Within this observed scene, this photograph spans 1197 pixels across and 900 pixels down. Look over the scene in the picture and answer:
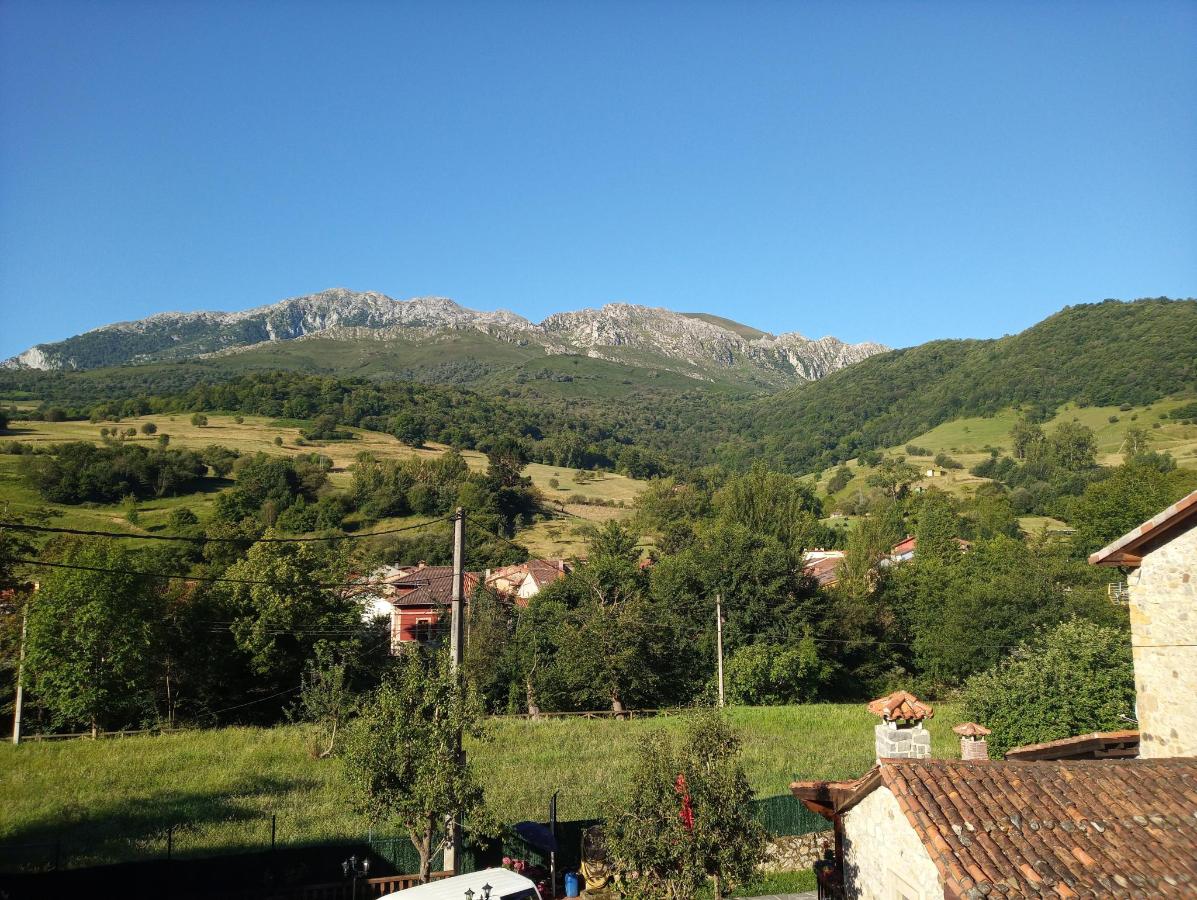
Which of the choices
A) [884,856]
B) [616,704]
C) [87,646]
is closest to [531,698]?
[616,704]

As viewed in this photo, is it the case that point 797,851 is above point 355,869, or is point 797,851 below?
below

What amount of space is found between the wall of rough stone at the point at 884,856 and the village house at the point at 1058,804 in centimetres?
2

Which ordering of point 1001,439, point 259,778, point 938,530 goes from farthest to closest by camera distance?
point 1001,439 → point 938,530 → point 259,778

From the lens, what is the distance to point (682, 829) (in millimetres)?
10328

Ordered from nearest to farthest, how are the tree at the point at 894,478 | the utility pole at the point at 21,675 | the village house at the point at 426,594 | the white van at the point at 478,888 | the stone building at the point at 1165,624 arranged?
the stone building at the point at 1165,624
the white van at the point at 478,888
the utility pole at the point at 21,675
the village house at the point at 426,594
the tree at the point at 894,478

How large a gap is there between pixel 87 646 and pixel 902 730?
28894 millimetres

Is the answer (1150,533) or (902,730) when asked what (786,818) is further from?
(1150,533)

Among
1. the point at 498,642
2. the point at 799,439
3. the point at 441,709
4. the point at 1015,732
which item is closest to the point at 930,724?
the point at 1015,732

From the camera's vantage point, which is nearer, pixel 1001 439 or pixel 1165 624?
pixel 1165 624

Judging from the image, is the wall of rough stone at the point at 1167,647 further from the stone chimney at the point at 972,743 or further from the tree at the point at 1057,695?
the tree at the point at 1057,695

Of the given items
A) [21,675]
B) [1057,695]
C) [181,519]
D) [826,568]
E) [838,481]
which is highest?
[838,481]

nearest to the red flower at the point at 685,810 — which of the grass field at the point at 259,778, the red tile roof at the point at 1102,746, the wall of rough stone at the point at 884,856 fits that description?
the grass field at the point at 259,778

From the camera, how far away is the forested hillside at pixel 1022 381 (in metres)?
139

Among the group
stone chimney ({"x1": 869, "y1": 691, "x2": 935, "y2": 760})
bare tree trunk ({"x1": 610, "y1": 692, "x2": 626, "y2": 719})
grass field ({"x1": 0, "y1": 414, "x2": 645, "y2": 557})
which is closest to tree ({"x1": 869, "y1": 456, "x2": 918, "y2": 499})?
grass field ({"x1": 0, "y1": 414, "x2": 645, "y2": 557})
